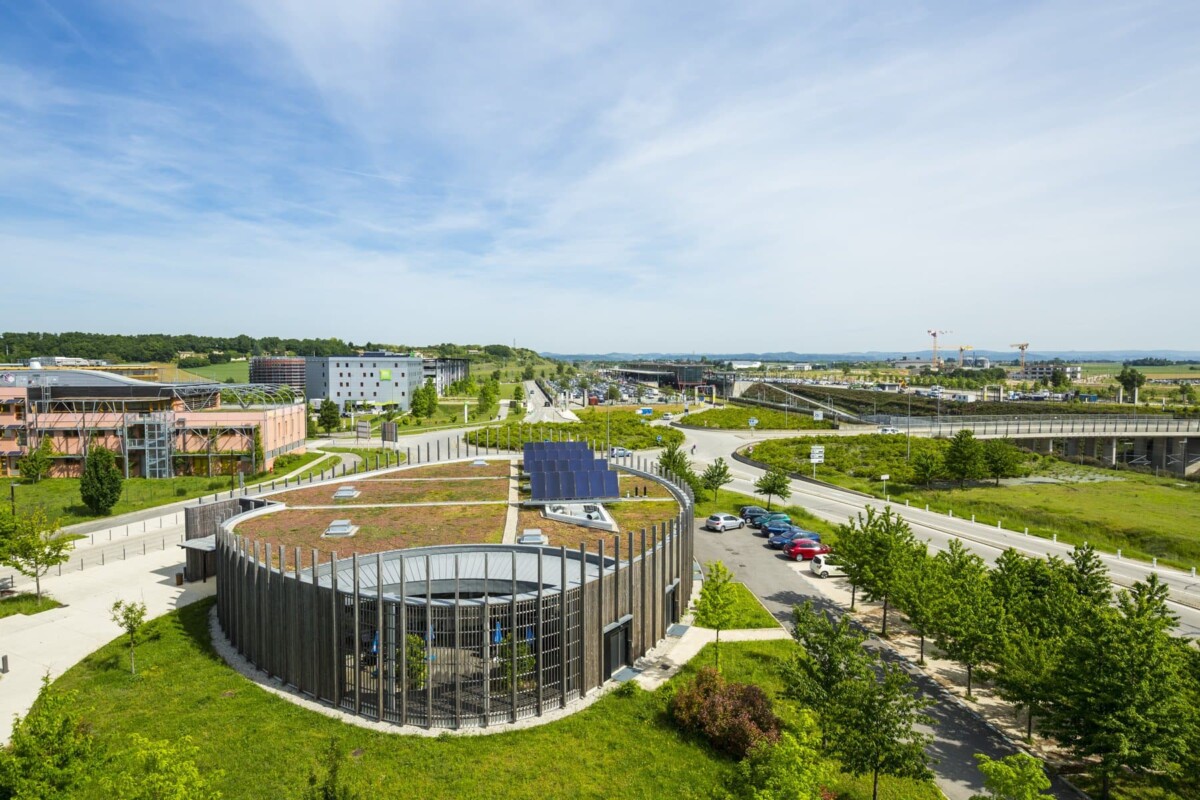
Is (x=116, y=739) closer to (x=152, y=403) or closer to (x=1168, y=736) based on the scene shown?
(x=1168, y=736)


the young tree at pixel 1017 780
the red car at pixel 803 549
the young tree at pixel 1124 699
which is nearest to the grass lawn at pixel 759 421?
the red car at pixel 803 549

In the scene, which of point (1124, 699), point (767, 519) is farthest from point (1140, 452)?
point (1124, 699)

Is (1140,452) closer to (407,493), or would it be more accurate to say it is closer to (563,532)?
(563,532)

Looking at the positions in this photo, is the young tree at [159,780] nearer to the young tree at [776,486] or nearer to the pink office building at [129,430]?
the young tree at [776,486]

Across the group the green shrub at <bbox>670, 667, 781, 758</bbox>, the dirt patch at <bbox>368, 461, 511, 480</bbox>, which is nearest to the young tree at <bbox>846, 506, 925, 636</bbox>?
the green shrub at <bbox>670, 667, 781, 758</bbox>

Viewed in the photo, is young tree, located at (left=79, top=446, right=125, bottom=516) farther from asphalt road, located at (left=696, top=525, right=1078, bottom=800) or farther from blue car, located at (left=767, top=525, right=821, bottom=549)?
blue car, located at (left=767, top=525, right=821, bottom=549)

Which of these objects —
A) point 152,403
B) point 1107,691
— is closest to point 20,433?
point 152,403
